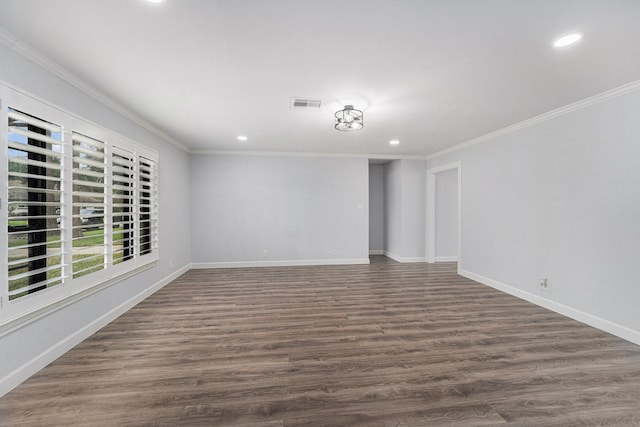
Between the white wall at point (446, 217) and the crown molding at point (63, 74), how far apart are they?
6.24m

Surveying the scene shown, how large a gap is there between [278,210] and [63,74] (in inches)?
159

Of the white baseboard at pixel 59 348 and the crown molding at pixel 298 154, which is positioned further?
the crown molding at pixel 298 154

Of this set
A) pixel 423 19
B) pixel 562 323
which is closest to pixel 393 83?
pixel 423 19

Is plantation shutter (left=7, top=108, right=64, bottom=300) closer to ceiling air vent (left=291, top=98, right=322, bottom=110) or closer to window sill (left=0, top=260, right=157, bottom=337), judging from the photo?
window sill (left=0, top=260, right=157, bottom=337)

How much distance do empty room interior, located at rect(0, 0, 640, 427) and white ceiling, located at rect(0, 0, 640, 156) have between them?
0.02 metres

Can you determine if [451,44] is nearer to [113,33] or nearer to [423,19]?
[423,19]

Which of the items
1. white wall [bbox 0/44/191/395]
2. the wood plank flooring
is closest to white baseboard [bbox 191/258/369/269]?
white wall [bbox 0/44/191/395]

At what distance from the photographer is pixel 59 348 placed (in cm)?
232

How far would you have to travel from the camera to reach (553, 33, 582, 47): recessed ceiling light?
1876mm

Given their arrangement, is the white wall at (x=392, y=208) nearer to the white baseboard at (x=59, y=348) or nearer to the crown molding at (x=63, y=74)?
the crown molding at (x=63, y=74)

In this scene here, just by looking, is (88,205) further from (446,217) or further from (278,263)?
(446,217)

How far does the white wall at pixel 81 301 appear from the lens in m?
1.94

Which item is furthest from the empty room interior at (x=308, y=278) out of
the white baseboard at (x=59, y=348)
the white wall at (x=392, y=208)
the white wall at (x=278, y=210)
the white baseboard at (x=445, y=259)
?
the white wall at (x=392, y=208)

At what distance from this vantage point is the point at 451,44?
1993mm
